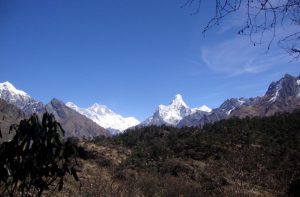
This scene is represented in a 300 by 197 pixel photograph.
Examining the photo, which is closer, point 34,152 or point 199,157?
point 34,152

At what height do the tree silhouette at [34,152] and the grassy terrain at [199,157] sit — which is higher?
the grassy terrain at [199,157]

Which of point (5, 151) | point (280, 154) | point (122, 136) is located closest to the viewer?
point (5, 151)

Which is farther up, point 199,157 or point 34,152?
point 199,157

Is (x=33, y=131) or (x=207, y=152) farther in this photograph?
(x=207, y=152)

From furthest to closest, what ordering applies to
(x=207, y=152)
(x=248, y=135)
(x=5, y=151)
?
(x=248, y=135) → (x=207, y=152) → (x=5, y=151)

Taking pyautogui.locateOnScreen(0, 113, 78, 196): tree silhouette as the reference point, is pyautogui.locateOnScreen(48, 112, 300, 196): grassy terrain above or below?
above

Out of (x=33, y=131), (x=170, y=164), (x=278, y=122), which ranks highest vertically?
(x=278, y=122)

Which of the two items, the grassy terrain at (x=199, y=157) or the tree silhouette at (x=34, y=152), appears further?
the grassy terrain at (x=199, y=157)

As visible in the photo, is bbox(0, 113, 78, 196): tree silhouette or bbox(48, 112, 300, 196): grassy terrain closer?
bbox(0, 113, 78, 196): tree silhouette

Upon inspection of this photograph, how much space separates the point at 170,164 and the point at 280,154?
7923mm

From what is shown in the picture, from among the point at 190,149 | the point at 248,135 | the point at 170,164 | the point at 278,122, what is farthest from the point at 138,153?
the point at 278,122

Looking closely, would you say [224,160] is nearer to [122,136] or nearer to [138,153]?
[138,153]

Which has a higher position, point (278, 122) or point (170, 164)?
point (278, 122)

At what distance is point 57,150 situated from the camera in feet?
15.3
